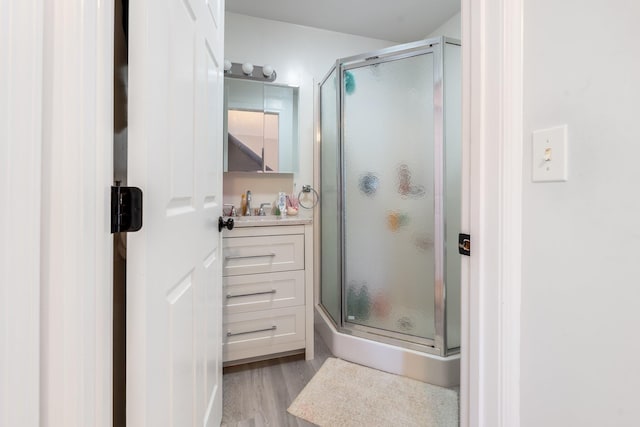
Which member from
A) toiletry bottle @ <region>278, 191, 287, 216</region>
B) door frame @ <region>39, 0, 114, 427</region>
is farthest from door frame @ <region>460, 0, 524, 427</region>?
toiletry bottle @ <region>278, 191, 287, 216</region>

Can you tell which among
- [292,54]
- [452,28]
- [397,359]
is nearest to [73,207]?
[397,359]

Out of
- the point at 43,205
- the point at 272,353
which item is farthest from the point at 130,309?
the point at 272,353

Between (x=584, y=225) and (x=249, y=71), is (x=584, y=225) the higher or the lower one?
the lower one

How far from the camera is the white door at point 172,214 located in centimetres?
48

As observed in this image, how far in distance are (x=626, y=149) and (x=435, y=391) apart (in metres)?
1.40

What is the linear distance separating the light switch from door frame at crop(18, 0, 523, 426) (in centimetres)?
3

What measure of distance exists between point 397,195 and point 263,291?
1.03m

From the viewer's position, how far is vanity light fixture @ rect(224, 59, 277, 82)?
1.86m

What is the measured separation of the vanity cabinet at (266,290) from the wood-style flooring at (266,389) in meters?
0.06

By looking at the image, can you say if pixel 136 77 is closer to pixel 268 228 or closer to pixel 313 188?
pixel 268 228

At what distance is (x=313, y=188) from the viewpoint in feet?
6.98

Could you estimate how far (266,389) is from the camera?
1380mm

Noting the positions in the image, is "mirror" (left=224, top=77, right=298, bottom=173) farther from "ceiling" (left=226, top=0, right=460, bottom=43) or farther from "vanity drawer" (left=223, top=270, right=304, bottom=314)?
"vanity drawer" (left=223, top=270, right=304, bottom=314)

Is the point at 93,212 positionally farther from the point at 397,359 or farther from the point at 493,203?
the point at 397,359
